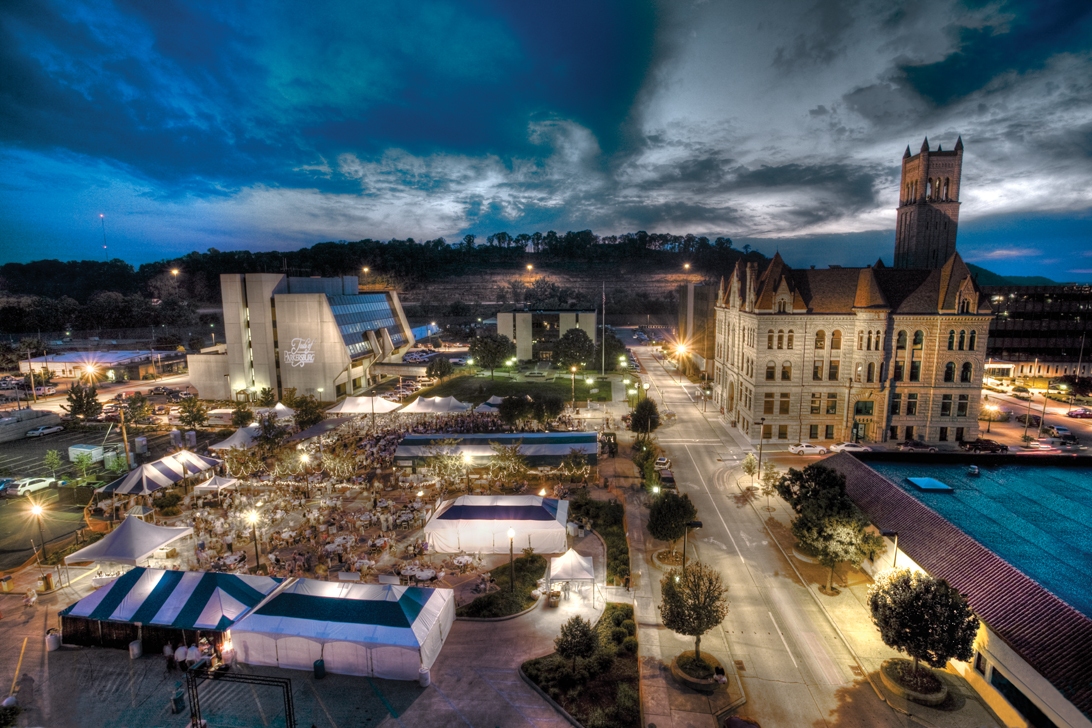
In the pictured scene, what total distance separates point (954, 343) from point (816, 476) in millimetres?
29308

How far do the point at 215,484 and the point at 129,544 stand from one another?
9114mm

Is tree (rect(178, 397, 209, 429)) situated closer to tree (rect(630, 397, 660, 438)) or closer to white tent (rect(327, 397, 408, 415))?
white tent (rect(327, 397, 408, 415))

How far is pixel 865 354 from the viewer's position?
47.5m

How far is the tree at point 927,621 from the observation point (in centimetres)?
1769

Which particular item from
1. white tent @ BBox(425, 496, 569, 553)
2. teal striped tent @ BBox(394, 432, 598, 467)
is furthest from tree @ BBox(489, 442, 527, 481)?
white tent @ BBox(425, 496, 569, 553)

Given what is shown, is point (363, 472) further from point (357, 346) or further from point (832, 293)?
point (832, 293)

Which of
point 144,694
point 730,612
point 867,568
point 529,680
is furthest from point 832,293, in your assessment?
point 144,694

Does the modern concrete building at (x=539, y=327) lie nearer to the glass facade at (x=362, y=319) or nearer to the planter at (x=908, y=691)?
the glass facade at (x=362, y=319)

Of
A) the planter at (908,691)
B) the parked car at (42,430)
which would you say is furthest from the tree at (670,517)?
the parked car at (42,430)

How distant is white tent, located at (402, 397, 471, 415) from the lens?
170 feet

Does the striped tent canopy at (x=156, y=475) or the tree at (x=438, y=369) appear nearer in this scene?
the striped tent canopy at (x=156, y=475)

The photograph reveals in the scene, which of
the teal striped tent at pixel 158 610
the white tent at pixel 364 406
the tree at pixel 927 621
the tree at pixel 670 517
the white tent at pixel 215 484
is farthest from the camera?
the white tent at pixel 364 406

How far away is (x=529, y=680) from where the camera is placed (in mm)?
18984

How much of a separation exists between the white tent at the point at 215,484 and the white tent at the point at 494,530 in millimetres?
16005
